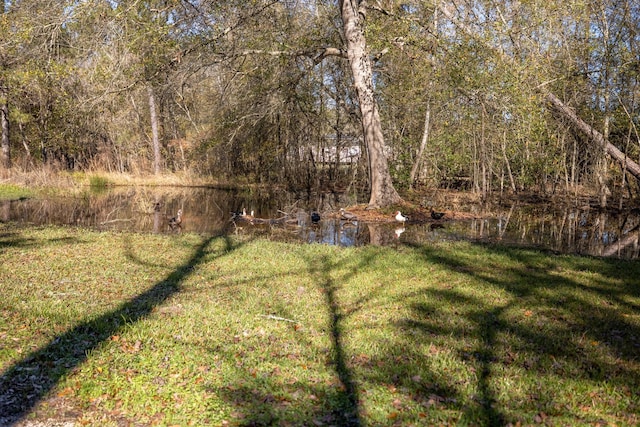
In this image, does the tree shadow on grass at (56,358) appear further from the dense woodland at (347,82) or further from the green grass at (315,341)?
the dense woodland at (347,82)

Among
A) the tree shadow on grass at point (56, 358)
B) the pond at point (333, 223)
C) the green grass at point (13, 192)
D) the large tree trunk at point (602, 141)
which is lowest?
the tree shadow on grass at point (56, 358)

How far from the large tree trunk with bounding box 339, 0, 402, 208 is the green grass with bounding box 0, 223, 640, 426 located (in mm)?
8599

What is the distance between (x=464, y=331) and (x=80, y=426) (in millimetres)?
4125

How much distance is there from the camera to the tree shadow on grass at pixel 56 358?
450 cm

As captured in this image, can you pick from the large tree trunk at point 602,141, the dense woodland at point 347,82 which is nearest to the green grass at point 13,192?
the dense woodland at point 347,82

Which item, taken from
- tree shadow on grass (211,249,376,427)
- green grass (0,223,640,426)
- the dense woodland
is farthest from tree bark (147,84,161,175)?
tree shadow on grass (211,249,376,427)

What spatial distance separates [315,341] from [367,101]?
13.0 m

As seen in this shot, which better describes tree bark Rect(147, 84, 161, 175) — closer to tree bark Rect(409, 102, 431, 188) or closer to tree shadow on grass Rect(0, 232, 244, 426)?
tree bark Rect(409, 102, 431, 188)

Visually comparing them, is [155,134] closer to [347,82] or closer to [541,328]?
[347,82]

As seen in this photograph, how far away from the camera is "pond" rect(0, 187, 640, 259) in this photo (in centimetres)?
1388

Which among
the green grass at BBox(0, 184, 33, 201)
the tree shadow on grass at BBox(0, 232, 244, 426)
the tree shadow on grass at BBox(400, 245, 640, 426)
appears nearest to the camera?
the tree shadow on grass at BBox(0, 232, 244, 426)

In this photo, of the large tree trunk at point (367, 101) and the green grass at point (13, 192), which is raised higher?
the large tree trunk at point (367, 101)

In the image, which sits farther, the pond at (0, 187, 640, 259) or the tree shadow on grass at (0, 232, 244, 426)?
the pond at (0, 187, 640, 259)

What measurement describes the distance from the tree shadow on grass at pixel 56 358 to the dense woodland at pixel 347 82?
10106mm
